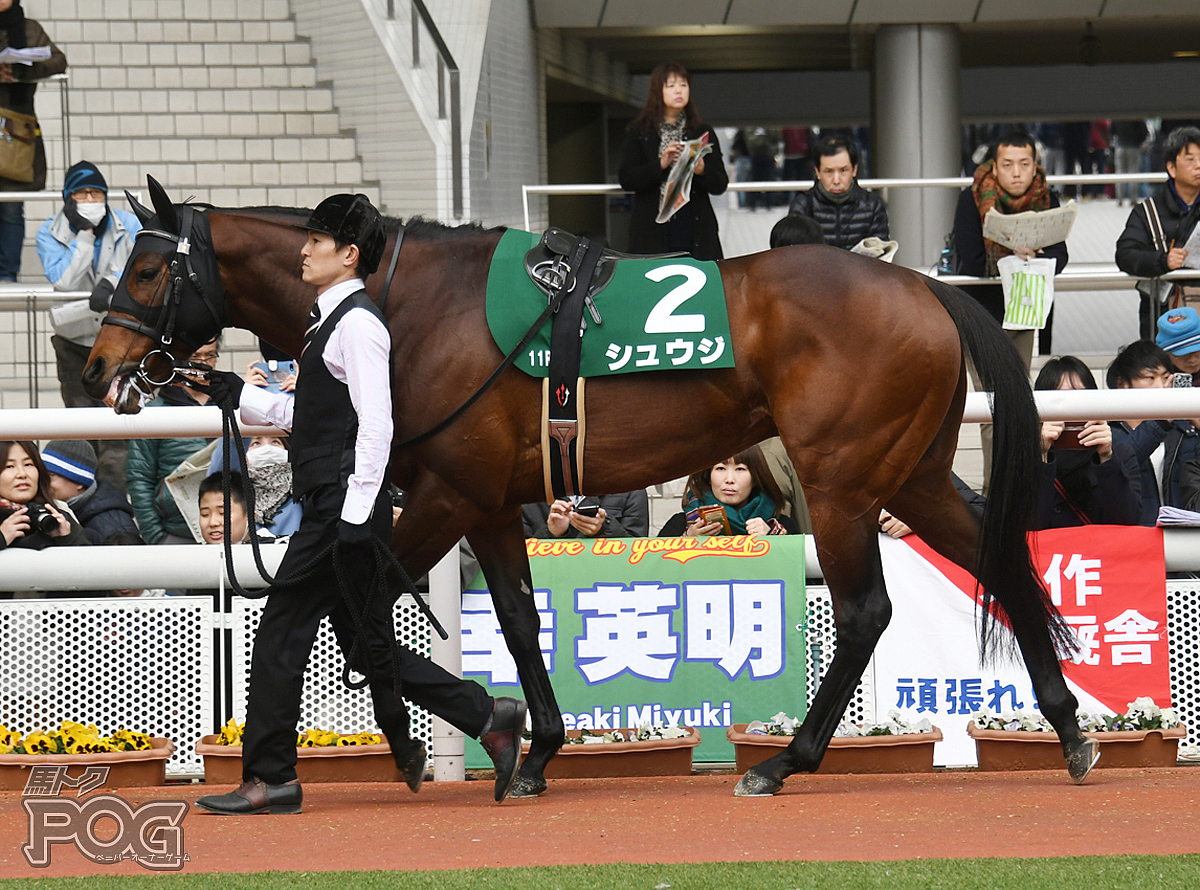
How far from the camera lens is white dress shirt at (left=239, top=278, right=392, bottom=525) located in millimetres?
4055

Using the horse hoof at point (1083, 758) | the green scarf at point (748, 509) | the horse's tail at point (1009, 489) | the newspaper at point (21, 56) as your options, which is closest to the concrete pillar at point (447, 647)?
the green scarf at point (748, 509)

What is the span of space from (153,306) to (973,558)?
258 cm

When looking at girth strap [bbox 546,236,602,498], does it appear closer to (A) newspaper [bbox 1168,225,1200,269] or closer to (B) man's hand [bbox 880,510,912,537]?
(B) man's hand [bbox 880,510,912,537]

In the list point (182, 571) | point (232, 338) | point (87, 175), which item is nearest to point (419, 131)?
point (232, 338)

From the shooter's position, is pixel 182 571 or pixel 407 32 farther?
pixel 407 32

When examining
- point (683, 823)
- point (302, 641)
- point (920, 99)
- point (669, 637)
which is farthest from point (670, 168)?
point (920, 99)

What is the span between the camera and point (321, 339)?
165 inches

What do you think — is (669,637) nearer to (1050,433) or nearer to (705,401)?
(705,401)

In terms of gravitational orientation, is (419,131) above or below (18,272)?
above

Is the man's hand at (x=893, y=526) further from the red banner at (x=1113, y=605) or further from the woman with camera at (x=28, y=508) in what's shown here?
the woman with camera at (x=28, y=508)

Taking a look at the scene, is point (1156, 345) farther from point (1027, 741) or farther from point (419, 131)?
point (419, 131)

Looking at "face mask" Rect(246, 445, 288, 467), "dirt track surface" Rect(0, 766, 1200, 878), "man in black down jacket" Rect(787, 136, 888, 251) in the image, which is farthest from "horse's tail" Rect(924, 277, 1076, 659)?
"man in black down jacket" Rect(787, 136, 888, 251)

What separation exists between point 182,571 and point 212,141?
7.90 metres

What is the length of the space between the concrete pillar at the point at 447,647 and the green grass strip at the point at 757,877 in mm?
1268
